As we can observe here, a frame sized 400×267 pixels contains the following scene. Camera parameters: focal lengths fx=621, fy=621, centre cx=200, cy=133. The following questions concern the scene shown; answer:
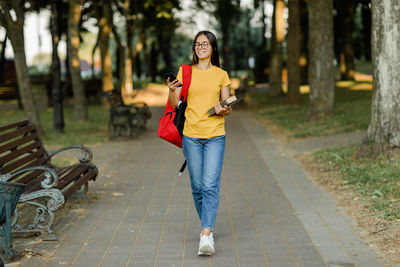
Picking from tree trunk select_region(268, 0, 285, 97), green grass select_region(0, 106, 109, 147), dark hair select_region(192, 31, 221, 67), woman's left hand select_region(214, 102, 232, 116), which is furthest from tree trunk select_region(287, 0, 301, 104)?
woman's left hand select_region(214, 102, 232, 116)

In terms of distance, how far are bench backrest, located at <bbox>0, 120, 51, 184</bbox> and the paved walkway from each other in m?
0.72

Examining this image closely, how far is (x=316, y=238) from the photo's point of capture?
5.64 meters

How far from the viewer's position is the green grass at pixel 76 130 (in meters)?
14.0

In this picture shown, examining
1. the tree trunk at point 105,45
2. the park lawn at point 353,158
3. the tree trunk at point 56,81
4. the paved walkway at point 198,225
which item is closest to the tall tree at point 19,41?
the tree trunk at point 56,81

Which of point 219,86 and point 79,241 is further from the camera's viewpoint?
point 79,241

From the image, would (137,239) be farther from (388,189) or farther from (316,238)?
(388,189)

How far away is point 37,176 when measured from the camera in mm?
7168

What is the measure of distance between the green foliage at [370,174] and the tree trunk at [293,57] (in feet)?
35.8

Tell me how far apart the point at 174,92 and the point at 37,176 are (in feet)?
8.90

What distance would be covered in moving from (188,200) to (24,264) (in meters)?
2.75

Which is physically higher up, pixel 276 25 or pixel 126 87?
pixel 276 25

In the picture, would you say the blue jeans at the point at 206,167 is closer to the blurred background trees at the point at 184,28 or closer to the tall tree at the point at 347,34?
the blurred background trees at the point at 184,28

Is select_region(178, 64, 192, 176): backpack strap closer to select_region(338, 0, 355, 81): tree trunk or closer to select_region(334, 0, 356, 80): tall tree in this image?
select_region(334, 0, 356, 80): tall tree

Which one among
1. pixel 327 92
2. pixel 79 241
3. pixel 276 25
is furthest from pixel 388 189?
pixel 276 25
